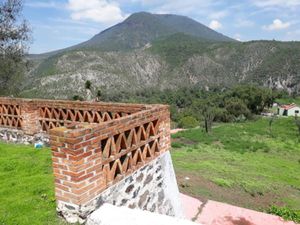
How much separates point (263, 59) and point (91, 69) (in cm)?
4945

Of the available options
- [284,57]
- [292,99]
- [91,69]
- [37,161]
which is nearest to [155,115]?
[37,161]

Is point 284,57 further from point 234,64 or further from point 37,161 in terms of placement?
point 37,161

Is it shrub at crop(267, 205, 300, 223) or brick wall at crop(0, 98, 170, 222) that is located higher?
brick wall at crop(0, 98, 170, 222)

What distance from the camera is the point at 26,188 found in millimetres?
4312

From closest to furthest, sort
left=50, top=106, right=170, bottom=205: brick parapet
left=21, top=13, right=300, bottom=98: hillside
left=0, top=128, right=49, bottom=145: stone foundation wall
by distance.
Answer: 1. left=50, top=106, right=170, bottom=205: brick parapet
2. left=0, top=128, right=49, bottom=145: stone foundation wall
3. left=21, top=13, right=300, bottom=98: hillside

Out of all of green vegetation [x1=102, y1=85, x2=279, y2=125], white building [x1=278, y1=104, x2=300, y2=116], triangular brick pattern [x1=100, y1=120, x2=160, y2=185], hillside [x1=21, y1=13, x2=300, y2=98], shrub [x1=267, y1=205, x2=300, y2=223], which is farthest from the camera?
hillside [x1=21, y1=13, x2=300, y2=98]

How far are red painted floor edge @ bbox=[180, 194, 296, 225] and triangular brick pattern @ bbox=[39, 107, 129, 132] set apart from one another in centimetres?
330

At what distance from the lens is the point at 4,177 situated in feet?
15.9

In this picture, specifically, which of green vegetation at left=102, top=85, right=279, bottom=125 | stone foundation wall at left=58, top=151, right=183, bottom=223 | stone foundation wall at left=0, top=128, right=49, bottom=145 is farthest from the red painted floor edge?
green vegetation at left=102, top=85, right=279, bottom=125

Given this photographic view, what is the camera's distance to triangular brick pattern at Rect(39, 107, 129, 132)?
5.71m

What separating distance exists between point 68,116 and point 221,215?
4732 millimetres

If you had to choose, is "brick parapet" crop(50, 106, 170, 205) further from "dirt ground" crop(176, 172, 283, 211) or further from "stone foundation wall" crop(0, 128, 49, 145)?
"dirt ground" crop(176, 172, 283, 211)

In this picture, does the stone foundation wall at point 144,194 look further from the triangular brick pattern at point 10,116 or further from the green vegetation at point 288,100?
the green vegetation at point 288,100

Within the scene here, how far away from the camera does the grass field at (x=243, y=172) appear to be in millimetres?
9234
